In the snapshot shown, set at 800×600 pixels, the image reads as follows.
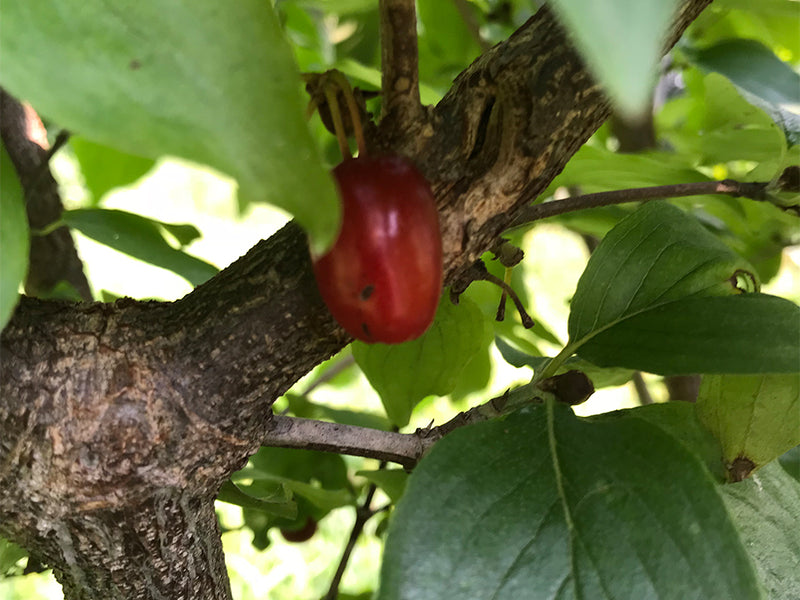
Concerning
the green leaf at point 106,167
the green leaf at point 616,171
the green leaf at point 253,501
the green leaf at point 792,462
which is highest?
the green leaf at point 106,167

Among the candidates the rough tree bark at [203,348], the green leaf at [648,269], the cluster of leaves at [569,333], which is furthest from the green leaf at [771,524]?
the rough tree bark at [203,348]

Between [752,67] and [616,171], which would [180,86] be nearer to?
[616,171]

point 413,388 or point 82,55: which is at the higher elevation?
point 413,388

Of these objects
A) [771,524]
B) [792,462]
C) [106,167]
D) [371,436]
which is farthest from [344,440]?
[106,167]

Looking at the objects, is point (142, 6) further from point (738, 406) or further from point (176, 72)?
point (738, 406)

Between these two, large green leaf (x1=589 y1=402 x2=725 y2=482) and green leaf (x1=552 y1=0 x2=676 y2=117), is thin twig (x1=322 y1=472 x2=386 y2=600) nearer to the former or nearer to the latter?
large green leaf (x1=589 y1=402 x2=725 y2=482)

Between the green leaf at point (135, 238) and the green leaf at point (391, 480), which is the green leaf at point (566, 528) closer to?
the green leaf at point (391, 480)

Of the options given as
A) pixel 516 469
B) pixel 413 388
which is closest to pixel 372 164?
pixel 516 469
